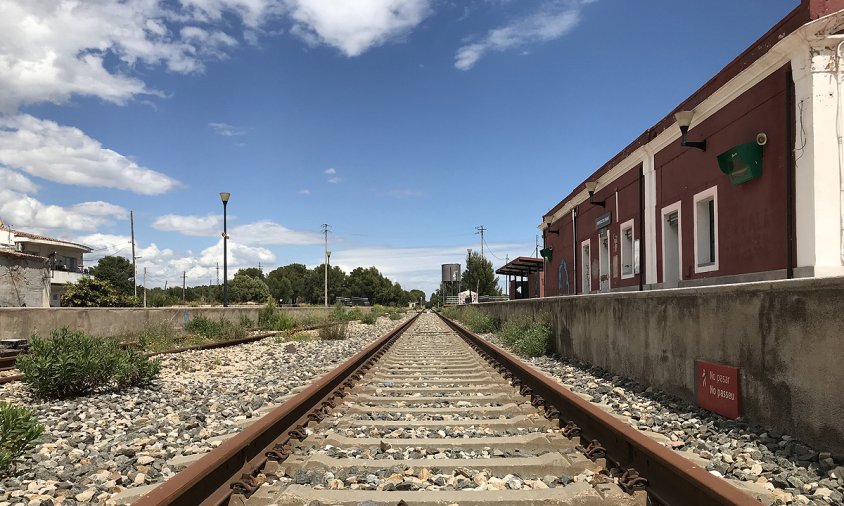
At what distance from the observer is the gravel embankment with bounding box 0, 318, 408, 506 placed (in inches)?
168

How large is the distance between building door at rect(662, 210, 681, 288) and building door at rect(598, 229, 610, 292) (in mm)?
5651

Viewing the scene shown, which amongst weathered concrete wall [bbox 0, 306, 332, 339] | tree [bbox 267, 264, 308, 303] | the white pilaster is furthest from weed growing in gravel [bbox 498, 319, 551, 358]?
tree [bbox 267, 264, 308, 303]

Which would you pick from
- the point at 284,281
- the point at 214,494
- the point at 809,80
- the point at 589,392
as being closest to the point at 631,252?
the point at 809,80

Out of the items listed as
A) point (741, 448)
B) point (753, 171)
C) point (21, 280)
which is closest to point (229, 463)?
point (741, 448)

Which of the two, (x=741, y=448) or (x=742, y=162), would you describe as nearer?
(x=741, y=448)

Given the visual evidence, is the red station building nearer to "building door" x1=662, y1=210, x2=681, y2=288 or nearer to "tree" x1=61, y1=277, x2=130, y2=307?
"building door" x1=662, y1=210, x2=681, y2=288

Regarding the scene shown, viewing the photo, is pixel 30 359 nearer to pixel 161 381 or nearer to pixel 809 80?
pixel 161 381

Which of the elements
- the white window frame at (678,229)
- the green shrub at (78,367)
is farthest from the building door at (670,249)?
the green shrub at (78,367)

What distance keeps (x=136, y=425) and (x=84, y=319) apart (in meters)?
11.1

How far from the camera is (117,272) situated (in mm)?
93000

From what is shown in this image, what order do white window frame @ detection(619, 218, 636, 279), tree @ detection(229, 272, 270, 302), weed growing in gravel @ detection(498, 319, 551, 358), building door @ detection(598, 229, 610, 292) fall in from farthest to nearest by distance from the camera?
tree @ detection(229, 272, 270, 302)
building door @ detection(598, 229, 610, 292)
white window frame @ detection(619, 218, 636, 279)
weed growing in gravel @ detection(498, 319, 551, 358)

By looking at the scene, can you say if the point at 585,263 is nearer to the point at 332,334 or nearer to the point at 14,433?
the point at 332,334

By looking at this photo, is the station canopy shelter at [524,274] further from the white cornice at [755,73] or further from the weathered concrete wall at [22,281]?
the weathered concrete wall at [22,281]

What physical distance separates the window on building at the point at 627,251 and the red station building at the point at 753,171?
167 mm
